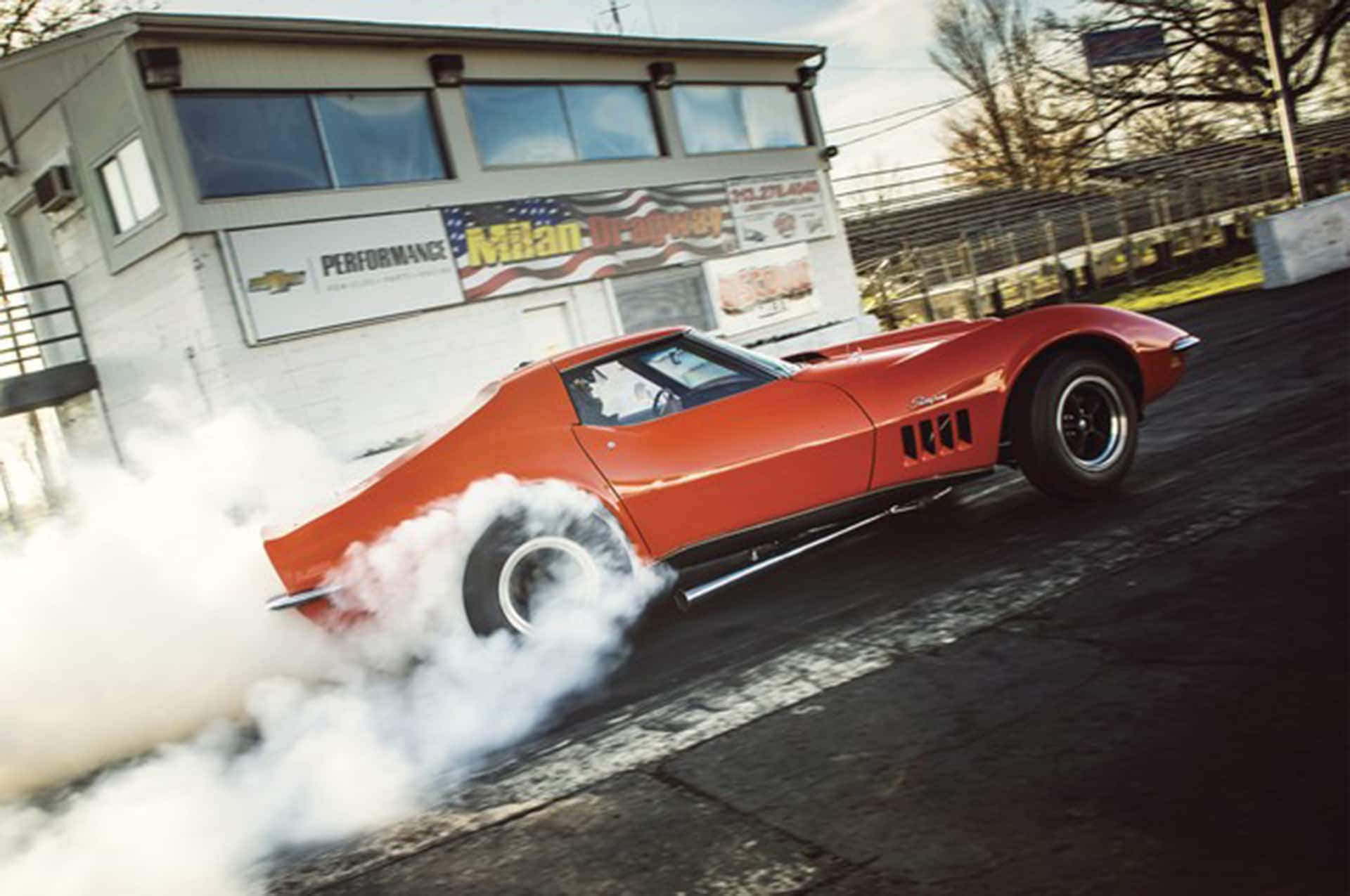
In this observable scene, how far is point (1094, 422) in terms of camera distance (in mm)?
5172

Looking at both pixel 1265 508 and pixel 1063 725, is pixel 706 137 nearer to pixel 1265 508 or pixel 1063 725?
pixel 1265 508

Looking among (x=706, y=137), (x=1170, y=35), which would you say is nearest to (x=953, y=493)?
(x=706, y=137)

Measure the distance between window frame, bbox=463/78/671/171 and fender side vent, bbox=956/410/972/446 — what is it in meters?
11.4

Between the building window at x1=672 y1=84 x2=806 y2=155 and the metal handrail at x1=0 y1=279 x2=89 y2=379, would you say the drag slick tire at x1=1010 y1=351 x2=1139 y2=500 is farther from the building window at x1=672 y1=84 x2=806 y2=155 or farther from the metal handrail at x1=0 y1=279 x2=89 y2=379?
the metal handrail at x1=0 y1=279 x2=89 y2=379

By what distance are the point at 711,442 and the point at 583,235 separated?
458 inches

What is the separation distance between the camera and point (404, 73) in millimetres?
14258

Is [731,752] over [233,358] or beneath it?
beneath

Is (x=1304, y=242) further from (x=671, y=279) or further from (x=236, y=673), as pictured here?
(x=236, y=673)

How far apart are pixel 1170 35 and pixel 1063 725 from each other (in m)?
39.4

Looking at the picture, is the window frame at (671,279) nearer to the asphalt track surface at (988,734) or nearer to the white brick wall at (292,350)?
the white brick wall at (292,350)

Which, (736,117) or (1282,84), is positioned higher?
(736,117)

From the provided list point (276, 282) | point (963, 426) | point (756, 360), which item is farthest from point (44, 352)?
point (963, 426)

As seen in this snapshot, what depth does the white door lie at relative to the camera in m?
15.0

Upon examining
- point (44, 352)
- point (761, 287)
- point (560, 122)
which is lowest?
point (761, 287)
